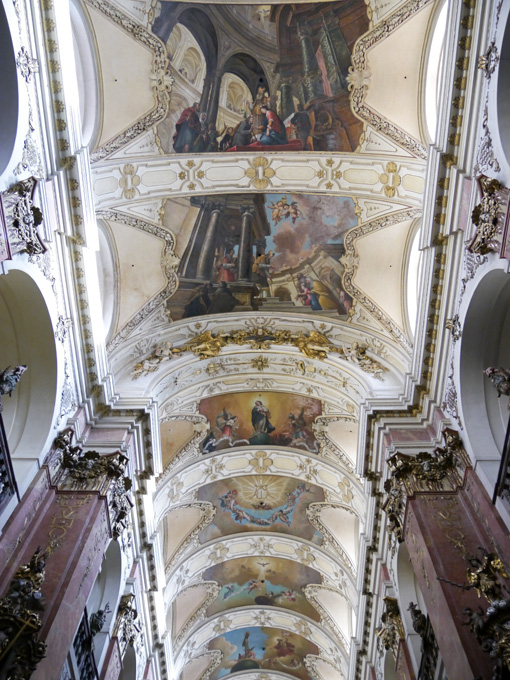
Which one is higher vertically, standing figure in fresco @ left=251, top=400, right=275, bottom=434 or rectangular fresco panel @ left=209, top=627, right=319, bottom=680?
standing figure in fresco @ left=251, top=400, right=275, bottom=434

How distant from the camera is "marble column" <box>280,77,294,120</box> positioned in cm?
1219

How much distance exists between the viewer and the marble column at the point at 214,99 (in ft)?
39.7

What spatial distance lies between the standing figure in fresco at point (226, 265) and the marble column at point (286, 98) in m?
3.49

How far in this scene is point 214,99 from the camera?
1227 cm

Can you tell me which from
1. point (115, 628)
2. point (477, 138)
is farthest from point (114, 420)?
point (477, 138)

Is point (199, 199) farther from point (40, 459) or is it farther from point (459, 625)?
point (459, 625)

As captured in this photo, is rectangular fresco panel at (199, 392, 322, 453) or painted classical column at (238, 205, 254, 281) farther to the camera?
rectangular fresco panel at (199, 392, 322, 453)

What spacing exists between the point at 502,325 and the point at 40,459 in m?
8.10

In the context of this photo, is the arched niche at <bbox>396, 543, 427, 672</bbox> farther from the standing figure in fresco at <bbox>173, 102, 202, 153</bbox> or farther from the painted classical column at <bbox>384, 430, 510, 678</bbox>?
the standing figure in fresco at <bbox>173, 102, 202, 153</bbox>

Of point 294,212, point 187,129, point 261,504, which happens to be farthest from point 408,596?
point 187,129

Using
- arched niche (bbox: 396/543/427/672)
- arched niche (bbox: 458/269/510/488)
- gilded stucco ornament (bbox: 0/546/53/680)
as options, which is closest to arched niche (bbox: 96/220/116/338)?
gilded stucco ornament (bbox: 0/546/53/680)

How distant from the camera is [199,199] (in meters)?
13.5

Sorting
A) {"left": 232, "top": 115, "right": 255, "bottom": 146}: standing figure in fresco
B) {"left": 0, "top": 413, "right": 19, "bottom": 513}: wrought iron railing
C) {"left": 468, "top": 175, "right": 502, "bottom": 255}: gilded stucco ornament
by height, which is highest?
{"left": 232, "top": 115, "right": 255, "bottom": 146}: standing figure in fresco

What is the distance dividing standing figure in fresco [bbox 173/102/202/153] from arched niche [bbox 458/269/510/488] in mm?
6976
